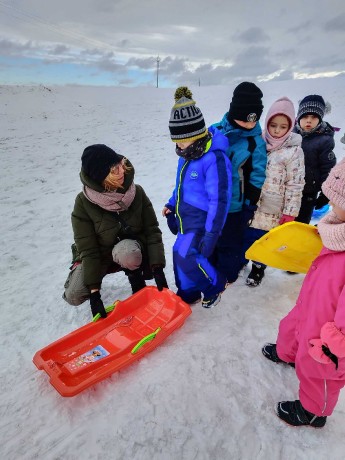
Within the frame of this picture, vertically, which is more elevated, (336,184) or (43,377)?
(336,184)

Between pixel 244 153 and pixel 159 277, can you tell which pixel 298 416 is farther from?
pixel 244 153

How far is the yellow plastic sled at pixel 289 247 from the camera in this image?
2.09 meters

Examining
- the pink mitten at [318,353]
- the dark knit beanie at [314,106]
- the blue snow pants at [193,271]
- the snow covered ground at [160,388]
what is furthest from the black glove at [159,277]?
the dark knit beanie at [314,106]

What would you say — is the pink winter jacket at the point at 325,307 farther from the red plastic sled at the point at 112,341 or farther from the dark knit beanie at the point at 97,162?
the dark knit beanie at the point at 97,162

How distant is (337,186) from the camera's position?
1530mm

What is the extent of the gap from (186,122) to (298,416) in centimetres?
208

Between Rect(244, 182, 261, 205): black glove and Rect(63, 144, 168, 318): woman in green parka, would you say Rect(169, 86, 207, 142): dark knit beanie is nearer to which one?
Rect(63, 144, 168, 318): woman in green parka

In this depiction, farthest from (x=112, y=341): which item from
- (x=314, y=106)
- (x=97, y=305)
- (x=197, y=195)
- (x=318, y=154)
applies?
(x=314, y=106)

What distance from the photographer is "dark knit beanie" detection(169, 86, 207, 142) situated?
2.36 metres

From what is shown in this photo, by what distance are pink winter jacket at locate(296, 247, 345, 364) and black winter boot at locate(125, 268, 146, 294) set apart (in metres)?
1.52

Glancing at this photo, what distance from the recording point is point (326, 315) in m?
1.65

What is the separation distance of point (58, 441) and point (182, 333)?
1118mm

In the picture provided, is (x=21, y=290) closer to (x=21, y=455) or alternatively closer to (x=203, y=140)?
(x=21, y=455)

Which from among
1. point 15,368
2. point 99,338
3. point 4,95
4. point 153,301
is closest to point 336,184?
point 153,301
